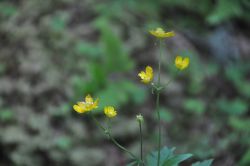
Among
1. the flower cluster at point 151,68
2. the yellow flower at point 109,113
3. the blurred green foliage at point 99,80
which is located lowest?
the blurred green foliage at point 99,80

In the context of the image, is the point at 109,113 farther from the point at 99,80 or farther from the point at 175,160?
the point at 99,80

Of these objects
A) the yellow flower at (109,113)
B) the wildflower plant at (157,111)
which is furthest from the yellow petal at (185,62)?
the yellow flower at (109,113)

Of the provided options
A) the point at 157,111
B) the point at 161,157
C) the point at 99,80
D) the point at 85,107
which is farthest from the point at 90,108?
the point at 99,80

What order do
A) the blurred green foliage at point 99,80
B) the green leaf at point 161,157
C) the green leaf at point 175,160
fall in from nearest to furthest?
the green leaf at point 175,160, the green leaf at point 161,157, the blurred green foliage at point 99,80

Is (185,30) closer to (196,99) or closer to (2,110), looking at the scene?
(196,99)

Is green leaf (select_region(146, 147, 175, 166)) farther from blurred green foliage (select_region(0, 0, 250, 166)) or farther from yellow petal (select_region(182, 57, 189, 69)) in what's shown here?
blurred green foliage (select_region(0, 0, 250, 166))

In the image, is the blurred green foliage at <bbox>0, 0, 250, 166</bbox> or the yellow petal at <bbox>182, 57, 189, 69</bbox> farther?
the blurred green foliage at <bbox>0, 0, 250, 166</bbox>

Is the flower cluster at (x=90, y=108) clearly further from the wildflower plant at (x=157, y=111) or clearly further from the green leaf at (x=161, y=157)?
the green leaf at (x=161, y=157)

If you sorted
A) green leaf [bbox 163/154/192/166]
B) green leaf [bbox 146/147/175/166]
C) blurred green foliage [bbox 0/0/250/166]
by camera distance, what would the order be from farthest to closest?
blurred green foliage [bbox 0/0/250/166] < green leaf [bbox 146/147/175/166] < green leaf [bbox 163/154/192/166]

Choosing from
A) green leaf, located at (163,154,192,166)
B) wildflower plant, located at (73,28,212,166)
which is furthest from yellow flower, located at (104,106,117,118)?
green leaf, located at (163,154,192,166)

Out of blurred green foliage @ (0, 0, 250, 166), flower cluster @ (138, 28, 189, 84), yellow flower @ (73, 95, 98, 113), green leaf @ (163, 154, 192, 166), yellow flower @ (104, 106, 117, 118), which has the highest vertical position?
flower cluster @ (138, 28, 189, 84)

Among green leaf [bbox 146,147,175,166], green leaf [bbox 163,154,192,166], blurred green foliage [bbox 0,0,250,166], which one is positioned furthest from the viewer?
blurred green foliage [bbox 0,0,250,166]
